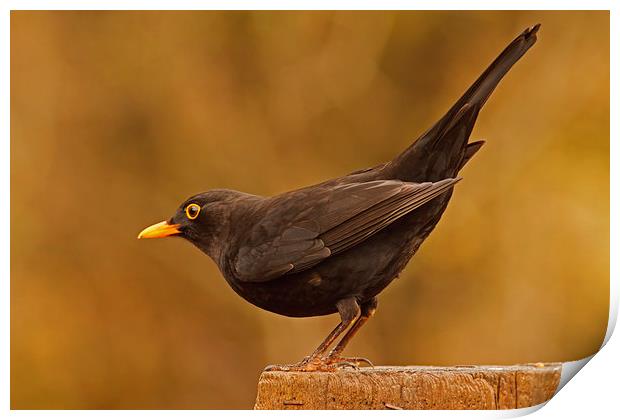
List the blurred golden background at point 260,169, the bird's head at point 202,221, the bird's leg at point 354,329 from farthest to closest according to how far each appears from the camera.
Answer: the blurred golden background at point 260,169 → the bird's head at point 202,221 → the bird's leg at point 354,329

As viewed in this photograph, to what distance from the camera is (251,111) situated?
21.9 feet

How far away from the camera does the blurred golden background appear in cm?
588

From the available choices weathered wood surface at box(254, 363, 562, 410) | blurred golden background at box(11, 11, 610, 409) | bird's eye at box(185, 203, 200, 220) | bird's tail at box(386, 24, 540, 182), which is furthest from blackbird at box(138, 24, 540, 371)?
blurred golden background at box(11, 11, 610, 409)

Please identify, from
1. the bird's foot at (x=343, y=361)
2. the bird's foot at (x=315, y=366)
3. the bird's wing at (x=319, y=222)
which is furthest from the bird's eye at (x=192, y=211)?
the bird's foot at (x=343, y=361)

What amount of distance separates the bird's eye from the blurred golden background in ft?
3.24

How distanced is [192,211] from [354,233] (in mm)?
1002

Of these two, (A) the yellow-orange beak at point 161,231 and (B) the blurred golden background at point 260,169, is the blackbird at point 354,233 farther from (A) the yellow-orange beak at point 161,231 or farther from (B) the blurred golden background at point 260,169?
(B) the blurred golden background at point 260,169

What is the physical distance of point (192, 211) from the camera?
217 inches

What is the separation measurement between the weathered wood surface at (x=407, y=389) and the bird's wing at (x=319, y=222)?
0.53 m

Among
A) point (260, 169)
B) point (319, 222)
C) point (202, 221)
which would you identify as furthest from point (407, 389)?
point (260, 169)

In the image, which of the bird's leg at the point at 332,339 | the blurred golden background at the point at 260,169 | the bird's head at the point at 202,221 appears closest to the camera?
the bird's leg at the point at 332,339

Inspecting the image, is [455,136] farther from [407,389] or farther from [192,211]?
[192,211]

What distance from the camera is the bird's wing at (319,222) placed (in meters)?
4.83
